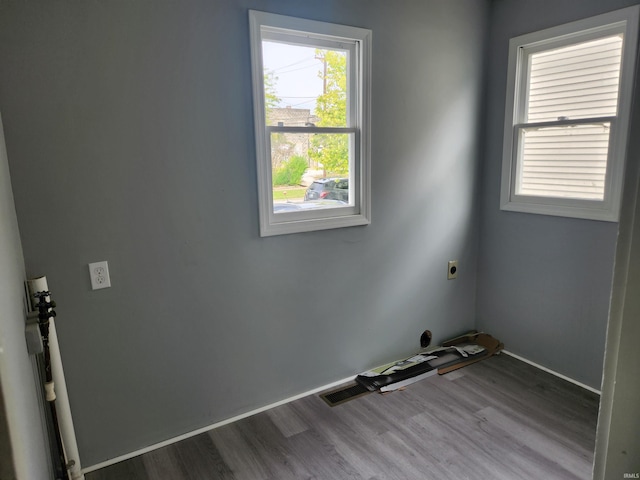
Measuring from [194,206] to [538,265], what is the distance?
2.31 m

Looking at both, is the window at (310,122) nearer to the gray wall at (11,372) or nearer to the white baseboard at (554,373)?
the gray wall at (11,372)

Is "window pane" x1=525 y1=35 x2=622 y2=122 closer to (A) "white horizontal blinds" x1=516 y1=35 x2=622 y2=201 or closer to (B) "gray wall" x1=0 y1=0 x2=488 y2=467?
(A) "white horizontal blinds" x1=516 y1=35 x2=622 y2=201

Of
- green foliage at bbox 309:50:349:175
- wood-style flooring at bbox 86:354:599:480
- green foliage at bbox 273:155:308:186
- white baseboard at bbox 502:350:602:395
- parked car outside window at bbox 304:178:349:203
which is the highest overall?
green foliage at bbox 309:50:349:175

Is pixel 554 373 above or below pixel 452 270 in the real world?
below

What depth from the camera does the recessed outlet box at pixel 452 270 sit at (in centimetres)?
309

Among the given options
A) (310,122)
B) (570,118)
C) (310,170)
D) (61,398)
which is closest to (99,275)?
(61,398)

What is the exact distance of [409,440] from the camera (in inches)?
85.4

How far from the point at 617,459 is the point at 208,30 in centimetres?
214

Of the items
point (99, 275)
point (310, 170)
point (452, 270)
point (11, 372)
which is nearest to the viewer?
point (11, 372)

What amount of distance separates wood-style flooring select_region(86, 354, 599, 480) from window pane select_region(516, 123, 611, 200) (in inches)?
50.7

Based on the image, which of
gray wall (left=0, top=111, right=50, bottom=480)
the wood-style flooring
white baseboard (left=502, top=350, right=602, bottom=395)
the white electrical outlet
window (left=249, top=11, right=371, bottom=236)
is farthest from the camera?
white baseboard (left=502, top=350, right=602, bottom=395)

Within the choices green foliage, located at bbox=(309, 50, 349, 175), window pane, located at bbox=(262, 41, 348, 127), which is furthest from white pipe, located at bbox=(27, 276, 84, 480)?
green foliage, located at bbox=(309, 50, 349, 175)

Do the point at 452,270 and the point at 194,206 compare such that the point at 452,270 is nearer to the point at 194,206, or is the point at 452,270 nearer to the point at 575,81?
the point at 575,81

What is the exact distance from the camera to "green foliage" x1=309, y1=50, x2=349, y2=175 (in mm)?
2387
